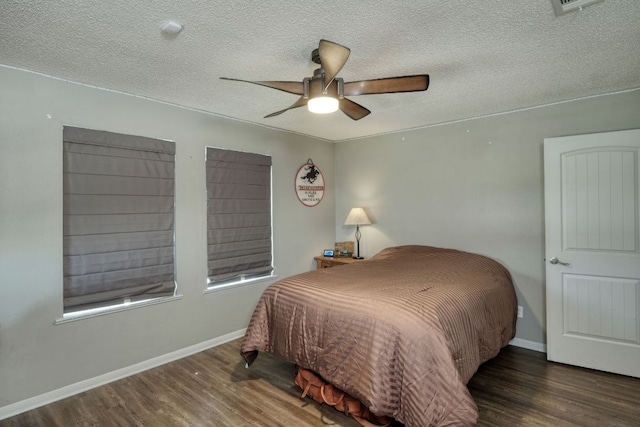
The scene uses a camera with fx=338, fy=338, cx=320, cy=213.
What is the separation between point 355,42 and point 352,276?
1.76 metres

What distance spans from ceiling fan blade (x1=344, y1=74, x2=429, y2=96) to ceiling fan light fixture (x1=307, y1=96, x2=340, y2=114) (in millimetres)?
98

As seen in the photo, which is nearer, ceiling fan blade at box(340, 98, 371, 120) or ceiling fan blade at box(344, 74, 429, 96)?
ceiling fan blade at box(344, 74, 429, 96)

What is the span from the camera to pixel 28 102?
2.39 meters

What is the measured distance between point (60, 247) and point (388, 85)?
2.59 m

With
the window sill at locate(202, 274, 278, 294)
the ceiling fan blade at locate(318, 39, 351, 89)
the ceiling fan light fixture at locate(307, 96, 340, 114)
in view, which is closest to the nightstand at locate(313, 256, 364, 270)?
the window sill at locate(202, 274, 278, 294)

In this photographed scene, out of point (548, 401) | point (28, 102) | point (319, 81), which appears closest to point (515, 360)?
point (548, 401)

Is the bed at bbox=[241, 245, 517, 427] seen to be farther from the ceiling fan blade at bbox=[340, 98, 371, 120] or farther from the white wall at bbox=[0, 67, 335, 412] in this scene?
the ceiling fan blade at bbox=[340, 98, 371, 120]

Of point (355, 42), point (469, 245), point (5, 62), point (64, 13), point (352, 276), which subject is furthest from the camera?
point (469, 245)

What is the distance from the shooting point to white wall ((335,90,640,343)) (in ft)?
10.5

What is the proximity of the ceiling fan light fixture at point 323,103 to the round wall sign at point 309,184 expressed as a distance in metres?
2.21

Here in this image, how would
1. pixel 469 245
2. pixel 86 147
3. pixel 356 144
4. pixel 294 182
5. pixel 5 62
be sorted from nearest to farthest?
pixel 5 62
pixel 86 147
pixel 469 245
pixel 294 182
pixel 356 144

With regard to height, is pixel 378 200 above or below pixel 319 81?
below

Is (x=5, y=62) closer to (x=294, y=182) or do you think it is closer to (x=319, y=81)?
(x=319, y=81)

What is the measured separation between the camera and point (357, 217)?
4.33 metres
